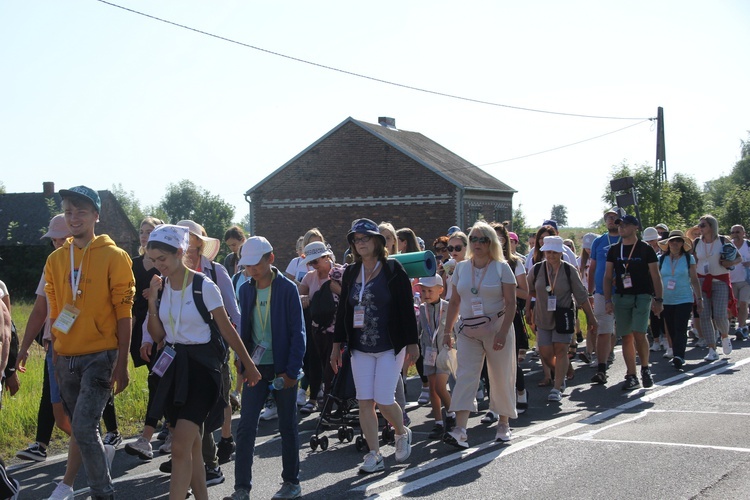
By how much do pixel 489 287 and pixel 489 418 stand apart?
1.66m

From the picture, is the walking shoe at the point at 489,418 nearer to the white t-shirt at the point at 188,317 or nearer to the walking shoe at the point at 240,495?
the walking shoe at the point at 240,495

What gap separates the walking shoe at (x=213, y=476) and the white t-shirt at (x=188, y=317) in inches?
65.8

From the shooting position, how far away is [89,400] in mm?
5938

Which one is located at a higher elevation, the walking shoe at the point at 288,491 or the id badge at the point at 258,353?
the id badge at the point at 258,353

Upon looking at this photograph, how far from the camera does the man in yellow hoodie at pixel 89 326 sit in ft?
19.5

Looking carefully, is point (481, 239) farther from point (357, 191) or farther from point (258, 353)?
point (357, 191)

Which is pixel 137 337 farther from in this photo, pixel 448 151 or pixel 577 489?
pixel 448 151

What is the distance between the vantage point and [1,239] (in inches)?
2667

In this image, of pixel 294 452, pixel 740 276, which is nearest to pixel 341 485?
pixel 294 452

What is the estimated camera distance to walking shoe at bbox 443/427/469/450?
7.99m

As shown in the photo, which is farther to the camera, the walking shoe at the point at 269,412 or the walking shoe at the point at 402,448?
the walking shoe at the point at 269,412

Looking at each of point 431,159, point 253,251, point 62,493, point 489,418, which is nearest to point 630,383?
point 489,418

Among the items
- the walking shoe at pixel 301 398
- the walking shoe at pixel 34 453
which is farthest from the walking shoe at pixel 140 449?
the walking shoe at pixel 301 398

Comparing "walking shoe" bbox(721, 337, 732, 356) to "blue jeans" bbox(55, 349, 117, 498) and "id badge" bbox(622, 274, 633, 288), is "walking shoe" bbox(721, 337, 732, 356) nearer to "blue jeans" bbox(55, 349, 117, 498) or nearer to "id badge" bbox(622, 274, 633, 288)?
"id badge" bbox(622, 274, 633, 288)
